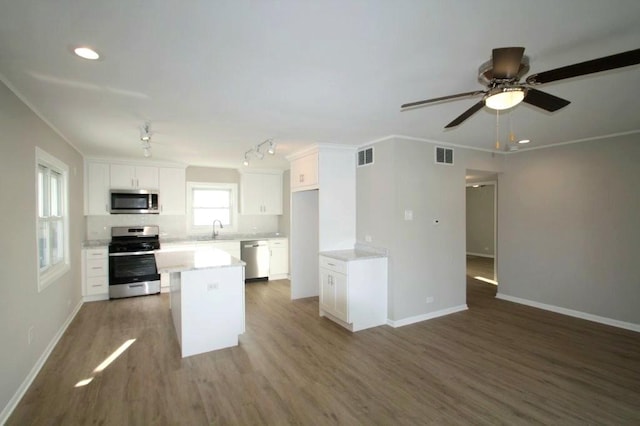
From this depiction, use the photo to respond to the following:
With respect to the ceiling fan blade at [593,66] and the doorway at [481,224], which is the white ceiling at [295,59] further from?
the doorway at [481,224]

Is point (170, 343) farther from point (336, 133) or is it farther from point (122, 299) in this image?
point (336, 133)

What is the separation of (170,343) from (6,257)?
182 cm

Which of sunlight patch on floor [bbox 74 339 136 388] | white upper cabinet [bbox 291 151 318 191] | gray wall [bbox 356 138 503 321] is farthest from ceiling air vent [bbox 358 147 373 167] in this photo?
sunlight patch on floor [bbox 74 339 136 388]

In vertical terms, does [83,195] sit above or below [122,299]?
above

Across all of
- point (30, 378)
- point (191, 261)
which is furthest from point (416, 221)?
point (30, 378)

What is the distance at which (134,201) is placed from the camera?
221 inches

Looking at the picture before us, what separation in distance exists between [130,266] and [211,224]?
1792 mm

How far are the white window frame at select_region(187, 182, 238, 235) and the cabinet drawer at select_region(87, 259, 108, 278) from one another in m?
1.65

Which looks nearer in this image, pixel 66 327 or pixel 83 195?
pixel 66 327

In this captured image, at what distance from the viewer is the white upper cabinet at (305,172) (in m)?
4.59

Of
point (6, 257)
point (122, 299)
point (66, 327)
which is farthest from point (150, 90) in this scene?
point (122, 299)

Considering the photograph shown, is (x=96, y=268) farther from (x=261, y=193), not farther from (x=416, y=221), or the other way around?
(x=416, y=221)

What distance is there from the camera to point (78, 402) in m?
2.44

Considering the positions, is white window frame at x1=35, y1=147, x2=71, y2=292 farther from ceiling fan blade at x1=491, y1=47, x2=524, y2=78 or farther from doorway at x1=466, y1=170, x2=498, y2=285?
doorway at x1=466, y1=170, x2=498, y2=285
